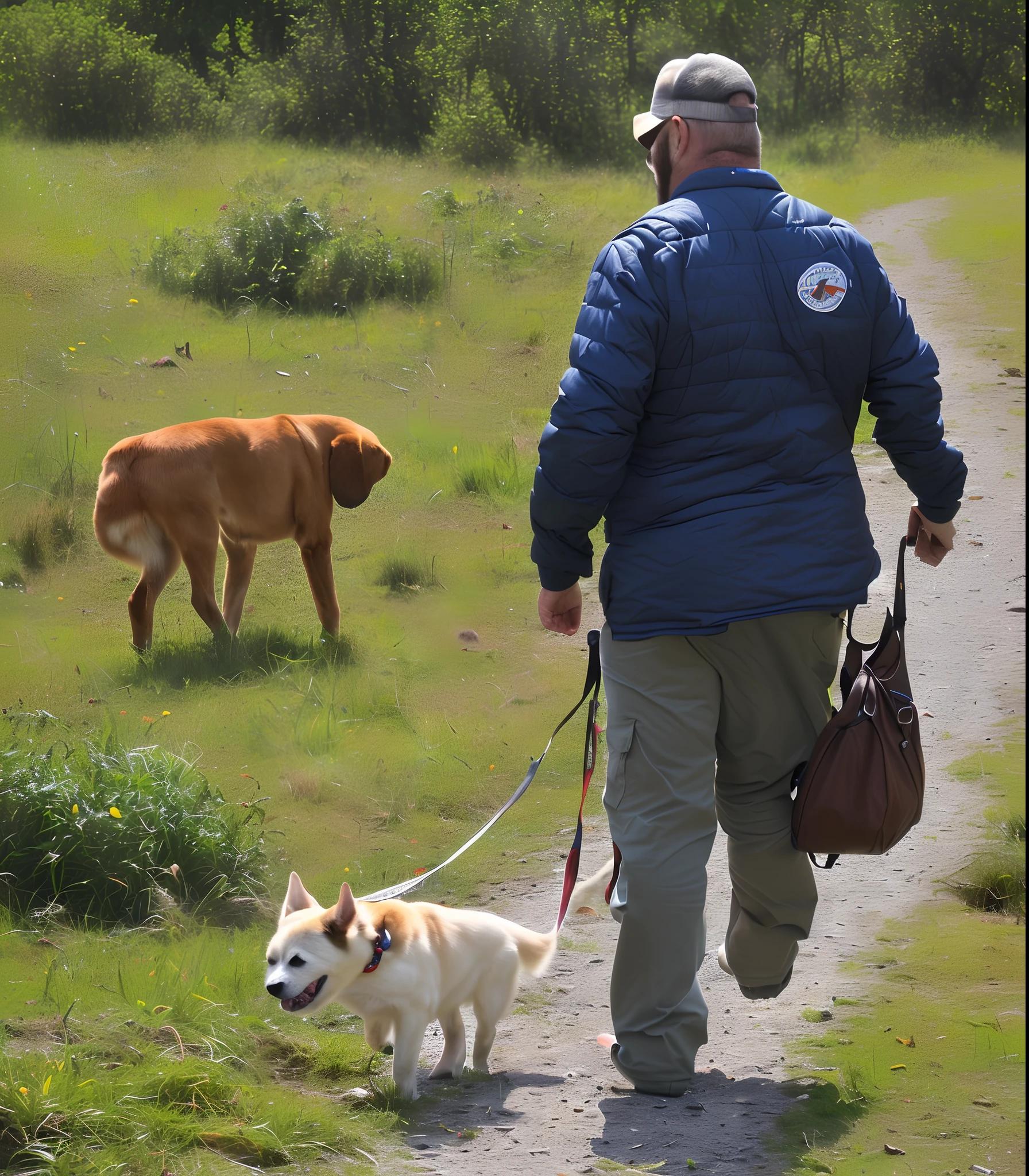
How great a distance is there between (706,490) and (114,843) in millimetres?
2066

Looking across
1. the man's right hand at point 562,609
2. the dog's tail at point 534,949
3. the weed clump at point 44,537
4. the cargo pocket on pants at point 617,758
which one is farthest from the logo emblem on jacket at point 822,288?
the weed clump at point 44,537

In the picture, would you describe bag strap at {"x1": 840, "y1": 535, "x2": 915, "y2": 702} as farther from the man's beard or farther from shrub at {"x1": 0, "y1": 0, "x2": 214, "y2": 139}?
shrub at {"x1": 0, "y1": 0, "x2": 214, "y2": 139}

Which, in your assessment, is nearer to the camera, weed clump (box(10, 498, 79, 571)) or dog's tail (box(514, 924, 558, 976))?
dog's tail (box(514, 924, 558, 976))

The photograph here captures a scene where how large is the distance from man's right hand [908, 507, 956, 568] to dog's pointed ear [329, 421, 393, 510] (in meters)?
2.73

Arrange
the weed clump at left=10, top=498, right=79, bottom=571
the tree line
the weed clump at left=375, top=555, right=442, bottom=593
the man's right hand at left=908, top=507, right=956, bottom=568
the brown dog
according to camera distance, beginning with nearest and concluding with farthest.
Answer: the man's right hand at left=908, top=507, right=956, bottom=568 → the brown dog → the weed clump at left=10, top=498, right=79, bottom=571 → the weed clump at left=375, top=555, right=442, bottom=593 → the tree line

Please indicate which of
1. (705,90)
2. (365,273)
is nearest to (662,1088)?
(705,90)

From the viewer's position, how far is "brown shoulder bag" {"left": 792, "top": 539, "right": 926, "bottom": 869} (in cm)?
252

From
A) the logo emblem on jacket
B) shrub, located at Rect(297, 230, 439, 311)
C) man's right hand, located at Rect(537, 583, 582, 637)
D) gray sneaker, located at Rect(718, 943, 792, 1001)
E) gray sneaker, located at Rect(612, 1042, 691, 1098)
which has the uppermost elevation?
the logo emblem on jacket

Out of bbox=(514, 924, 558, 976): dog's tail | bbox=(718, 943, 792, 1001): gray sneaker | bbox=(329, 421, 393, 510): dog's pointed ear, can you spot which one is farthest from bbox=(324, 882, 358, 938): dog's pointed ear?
bbox=(329, 421, 393, 510): dog's pointed ear

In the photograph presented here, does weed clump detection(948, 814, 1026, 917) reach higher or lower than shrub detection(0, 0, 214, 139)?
lower

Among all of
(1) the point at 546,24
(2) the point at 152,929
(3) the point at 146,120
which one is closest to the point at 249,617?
(2) the point at 152,929

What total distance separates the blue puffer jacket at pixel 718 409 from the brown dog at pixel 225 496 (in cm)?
262

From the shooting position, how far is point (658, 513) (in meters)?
2.51

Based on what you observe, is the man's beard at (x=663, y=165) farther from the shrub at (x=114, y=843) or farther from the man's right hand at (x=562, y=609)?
the shrub at (x=114, y=843)
